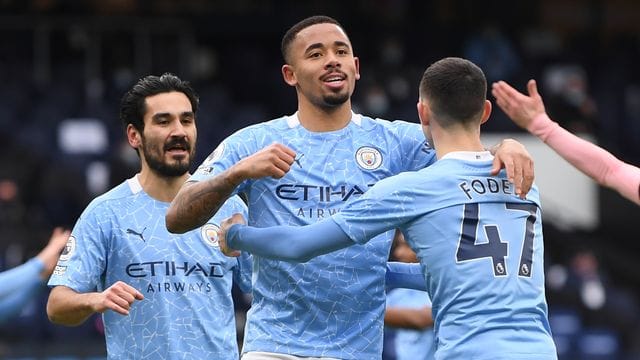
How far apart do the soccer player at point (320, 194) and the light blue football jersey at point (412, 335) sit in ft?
8.06

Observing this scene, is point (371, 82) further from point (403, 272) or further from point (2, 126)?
point (403, 272)

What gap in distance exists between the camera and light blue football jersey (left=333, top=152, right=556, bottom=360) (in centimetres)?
559

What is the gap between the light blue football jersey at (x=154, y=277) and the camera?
7.12m

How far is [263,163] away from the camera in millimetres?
5777

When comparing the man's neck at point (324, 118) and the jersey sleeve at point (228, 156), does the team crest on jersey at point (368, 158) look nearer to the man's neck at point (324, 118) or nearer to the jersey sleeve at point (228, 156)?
the man's neck at point (324, 118)

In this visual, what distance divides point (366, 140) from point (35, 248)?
31.8 ft

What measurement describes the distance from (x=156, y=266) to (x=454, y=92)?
7.12 feet

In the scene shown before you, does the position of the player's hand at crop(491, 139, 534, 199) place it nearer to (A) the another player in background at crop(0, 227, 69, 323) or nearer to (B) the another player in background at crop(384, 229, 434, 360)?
(B) the another player in background at crop(384, 229, 434, 360)

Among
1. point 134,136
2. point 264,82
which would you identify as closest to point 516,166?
point 134,136

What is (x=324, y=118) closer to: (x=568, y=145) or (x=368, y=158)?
(x=368, y=158)

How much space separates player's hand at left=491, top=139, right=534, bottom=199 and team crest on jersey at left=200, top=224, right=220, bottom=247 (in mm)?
2065

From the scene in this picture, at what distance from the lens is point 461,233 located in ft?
18.7

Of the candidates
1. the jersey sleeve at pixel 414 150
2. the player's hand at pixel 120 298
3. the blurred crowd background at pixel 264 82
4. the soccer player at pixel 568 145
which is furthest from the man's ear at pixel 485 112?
the blurred crowd background at pixel 264 82

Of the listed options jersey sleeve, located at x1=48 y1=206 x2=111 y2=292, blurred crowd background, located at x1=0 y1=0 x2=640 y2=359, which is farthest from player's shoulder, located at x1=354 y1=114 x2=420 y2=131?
blurred crowd background, located at x1=0 y1=0 x2=640 y2=359
